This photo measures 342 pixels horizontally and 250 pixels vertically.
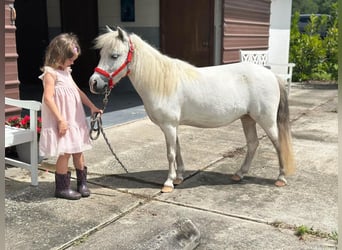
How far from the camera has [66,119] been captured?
3146mm

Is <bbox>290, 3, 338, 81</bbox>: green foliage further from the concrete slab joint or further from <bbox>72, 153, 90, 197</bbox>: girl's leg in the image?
the concrete slab joint

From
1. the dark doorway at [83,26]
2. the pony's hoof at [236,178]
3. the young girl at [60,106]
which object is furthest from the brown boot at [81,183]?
the dark doorway at [83,26]

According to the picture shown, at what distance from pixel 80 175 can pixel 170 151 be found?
0.81 m

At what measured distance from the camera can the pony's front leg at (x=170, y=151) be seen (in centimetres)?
344

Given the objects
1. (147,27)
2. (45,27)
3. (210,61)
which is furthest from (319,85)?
(45,27)

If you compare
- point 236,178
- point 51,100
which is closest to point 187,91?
point 236,178

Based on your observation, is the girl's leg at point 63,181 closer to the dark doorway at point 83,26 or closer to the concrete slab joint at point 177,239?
the concrete slab joint at point 177,239

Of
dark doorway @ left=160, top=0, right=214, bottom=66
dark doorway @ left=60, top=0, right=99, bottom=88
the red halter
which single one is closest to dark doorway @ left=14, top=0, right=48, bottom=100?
dark doorway @ left=60, top=0, right=99, bottom=88

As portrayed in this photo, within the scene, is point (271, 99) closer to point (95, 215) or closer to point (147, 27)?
point (95, 215)

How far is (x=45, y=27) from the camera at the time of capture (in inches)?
375

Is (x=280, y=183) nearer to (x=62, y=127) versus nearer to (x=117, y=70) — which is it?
(x=117, y=70)

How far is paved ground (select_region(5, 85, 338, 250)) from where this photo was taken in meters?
2.66

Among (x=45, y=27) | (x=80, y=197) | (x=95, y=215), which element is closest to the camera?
(x=95, y=215)

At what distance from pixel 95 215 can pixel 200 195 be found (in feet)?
3.09
